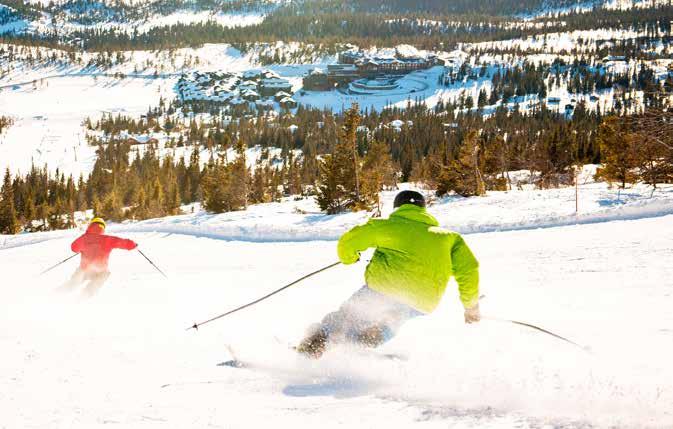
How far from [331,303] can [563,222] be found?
934 centimetres

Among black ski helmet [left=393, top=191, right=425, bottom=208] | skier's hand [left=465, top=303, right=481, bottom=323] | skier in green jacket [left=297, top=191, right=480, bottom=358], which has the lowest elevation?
skier's hand [left=465, top=303, right=481, bottom=323]

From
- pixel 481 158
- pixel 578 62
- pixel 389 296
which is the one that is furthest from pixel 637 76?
pixel 389 296

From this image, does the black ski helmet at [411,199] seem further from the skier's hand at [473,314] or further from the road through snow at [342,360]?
the road through snow at [342,360]

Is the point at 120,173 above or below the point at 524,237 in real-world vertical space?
below

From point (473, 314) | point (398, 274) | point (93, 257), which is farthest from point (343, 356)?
point (93, 257)

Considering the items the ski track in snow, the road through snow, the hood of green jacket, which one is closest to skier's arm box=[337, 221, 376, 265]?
the hood of green jacket

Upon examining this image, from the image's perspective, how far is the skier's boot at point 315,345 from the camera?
4.10m

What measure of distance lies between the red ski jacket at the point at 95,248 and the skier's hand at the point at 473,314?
6067mm

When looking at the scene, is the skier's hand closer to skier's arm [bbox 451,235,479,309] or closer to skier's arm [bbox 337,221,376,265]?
skier's arm [bbox 451,235,479,309]

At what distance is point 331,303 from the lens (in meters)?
6.94

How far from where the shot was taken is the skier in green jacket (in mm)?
3938

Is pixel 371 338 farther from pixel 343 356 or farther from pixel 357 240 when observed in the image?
pixel 357 240

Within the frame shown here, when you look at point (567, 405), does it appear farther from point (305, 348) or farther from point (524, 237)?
point (524, 237)

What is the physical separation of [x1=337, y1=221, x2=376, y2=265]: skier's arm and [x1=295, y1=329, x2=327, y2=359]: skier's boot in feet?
2.47
